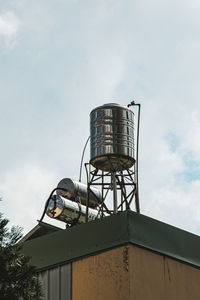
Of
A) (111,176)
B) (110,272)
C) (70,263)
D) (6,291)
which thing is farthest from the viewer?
(111,176)

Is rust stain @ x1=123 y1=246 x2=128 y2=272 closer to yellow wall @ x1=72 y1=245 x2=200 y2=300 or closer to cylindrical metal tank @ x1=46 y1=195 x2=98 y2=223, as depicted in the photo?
yellow wall @ x1=72 y1=245 x2=200 y2=300

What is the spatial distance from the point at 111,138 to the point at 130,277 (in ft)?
27.2

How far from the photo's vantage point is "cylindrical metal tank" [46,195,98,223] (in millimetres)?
22125

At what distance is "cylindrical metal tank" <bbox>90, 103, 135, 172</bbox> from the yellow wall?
6.63 meters

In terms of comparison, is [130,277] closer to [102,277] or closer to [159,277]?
[102,277]

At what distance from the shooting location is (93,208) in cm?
2348

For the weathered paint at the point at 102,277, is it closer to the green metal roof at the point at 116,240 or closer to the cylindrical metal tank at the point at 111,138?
the green metal roof at the point at 116,240

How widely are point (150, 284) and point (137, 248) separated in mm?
861

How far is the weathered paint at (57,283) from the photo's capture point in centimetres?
1497

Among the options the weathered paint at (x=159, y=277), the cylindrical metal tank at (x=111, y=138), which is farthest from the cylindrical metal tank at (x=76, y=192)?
the weathered paint at (x=159, y=277)

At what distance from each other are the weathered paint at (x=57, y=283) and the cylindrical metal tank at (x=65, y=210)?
6.37 metres

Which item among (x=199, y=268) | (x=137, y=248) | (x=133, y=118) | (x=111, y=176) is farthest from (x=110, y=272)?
(x=133, y=118)

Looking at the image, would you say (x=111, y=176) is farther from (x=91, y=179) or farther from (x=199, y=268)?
(x=199, y=268)

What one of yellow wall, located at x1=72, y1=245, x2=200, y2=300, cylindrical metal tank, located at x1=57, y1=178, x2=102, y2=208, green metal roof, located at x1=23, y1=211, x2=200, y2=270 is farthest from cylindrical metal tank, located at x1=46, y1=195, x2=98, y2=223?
yellow wall, located at x1=72, y1=245, x2=200, y2=300
